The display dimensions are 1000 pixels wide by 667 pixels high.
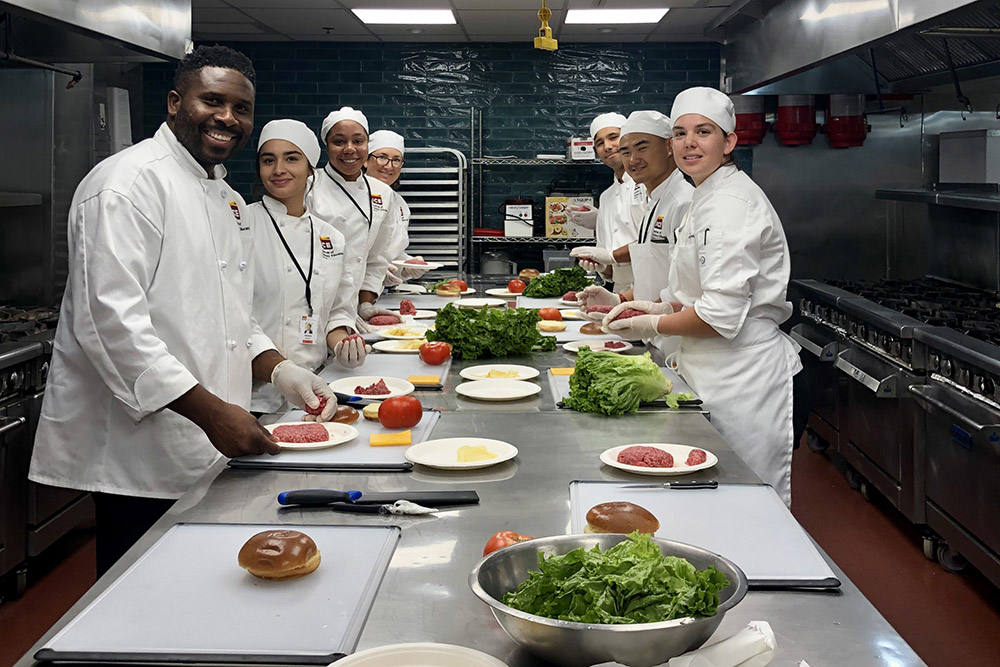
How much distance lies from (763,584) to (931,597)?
2.76 metres

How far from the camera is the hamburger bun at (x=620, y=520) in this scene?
1550mm

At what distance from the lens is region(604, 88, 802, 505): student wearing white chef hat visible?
311 cm

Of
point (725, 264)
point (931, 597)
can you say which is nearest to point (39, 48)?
point (725, 264)

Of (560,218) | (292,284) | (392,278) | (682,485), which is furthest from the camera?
(560,218)

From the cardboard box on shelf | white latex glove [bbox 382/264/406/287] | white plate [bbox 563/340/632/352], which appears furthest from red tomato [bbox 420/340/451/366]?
the cardboard box on shelf

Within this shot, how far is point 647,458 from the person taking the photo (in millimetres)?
2066

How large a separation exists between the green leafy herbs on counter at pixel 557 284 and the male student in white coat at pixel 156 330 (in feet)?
9.18

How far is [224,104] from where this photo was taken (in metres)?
2.48

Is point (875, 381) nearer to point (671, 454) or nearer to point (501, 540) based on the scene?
point (671, 454)

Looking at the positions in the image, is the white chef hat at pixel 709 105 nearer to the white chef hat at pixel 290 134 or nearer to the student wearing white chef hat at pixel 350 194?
the white chef hat at pixel 290 134

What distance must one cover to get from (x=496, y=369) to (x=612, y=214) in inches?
125

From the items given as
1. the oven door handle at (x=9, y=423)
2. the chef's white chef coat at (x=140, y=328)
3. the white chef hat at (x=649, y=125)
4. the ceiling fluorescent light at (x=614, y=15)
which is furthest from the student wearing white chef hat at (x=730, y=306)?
the ceiling fluorescent light at (x=614, y=15)

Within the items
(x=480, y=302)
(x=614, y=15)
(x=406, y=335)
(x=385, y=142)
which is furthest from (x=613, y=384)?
(x=614, y=15)

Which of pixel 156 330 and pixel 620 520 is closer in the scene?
pixel 620 520
